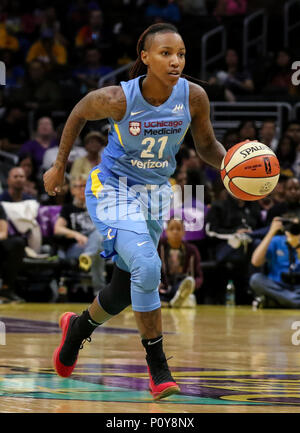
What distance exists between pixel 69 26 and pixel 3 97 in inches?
134

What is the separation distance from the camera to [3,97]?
1555 centimetres

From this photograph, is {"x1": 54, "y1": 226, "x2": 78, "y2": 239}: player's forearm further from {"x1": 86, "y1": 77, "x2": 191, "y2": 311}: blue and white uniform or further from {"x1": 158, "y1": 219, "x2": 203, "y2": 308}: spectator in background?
{"x1": 86, "y1": 77, "x2": 191, "y2": 311}: blue and white uniform

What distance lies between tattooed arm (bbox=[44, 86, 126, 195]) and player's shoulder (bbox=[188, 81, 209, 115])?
398 millimetres

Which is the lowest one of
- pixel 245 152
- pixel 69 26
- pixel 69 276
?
pixel 69 276

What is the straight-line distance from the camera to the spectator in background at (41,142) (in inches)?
556

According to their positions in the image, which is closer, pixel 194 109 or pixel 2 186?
pixel 194 109

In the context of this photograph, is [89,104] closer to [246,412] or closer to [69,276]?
[246,412]

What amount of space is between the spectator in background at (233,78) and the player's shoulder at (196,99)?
10.8 m

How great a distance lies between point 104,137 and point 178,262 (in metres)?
2.46

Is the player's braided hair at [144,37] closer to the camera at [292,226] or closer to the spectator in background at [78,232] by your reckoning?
the camera at [292,226]

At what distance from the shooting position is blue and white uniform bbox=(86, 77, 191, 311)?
5035mm

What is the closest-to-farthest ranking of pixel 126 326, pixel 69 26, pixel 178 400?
pixel 178 400 → pixel 126 326 → pixel 69 26

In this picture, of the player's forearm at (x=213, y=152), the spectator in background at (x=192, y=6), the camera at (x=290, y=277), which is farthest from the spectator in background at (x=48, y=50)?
the player's forearm at (x=213, y=152)

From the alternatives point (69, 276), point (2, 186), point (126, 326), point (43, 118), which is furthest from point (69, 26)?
point (126, 326)
